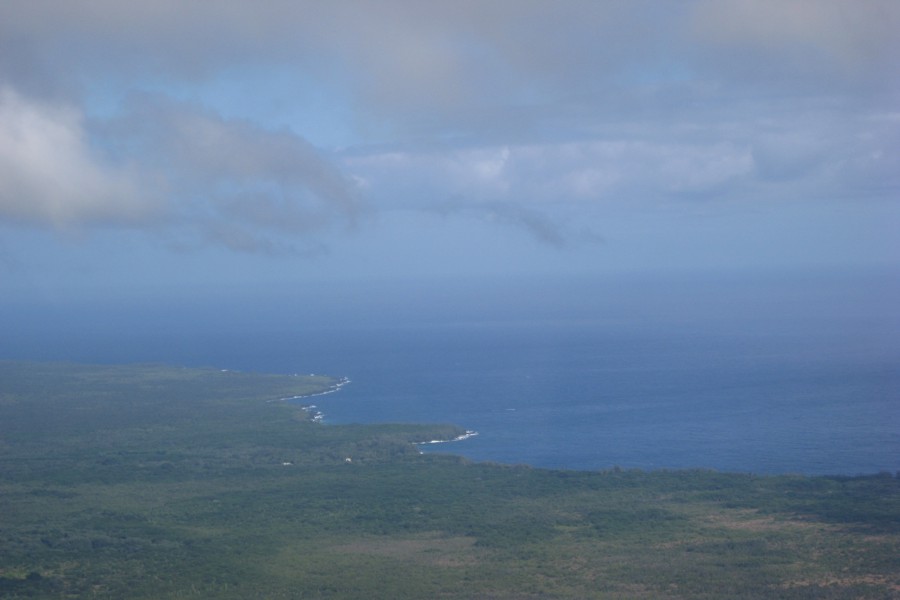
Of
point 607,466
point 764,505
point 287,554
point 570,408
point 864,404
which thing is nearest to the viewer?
point 287,554

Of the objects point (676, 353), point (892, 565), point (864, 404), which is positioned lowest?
point (892, 565)

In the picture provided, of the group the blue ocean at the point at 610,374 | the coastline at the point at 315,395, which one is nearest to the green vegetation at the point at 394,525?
the blue ocean at the point at 610,374

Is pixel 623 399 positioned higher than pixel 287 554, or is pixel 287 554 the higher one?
pixel 623 399

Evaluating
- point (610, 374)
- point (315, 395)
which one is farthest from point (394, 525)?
point (610, 374)

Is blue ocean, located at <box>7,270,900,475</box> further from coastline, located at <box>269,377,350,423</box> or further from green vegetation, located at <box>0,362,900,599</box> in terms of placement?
green vegetation, located at <box>0,362,900,599</box>

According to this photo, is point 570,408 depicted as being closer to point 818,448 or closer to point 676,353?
point 818,448

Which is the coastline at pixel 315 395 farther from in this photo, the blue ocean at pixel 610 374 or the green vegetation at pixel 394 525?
the green vegetation at pixel 394 525

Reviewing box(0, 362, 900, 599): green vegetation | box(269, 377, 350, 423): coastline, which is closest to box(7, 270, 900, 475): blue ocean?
box(269, 377, 350, 423): coastline

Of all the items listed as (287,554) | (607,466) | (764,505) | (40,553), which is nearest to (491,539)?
(287,554)
